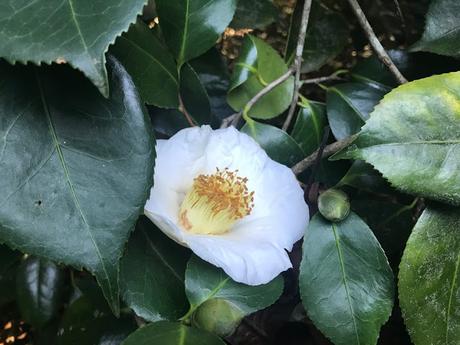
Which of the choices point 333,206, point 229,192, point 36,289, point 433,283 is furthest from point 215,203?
point 36,289

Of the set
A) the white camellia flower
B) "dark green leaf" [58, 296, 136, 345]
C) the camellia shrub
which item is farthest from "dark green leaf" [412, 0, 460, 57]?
"dark green leaf" [58, 296, 136, 345]

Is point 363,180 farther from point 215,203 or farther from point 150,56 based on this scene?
point 150,56

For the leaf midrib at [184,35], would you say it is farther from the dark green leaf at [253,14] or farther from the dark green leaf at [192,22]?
the dark green leaf at [253,14]

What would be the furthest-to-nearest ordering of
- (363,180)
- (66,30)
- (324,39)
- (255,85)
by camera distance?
(324,39) → (255,85) → (363,180) → (66,30)

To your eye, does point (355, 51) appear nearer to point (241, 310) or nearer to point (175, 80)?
point (175, 80)

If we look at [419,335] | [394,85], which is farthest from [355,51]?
[419,335]

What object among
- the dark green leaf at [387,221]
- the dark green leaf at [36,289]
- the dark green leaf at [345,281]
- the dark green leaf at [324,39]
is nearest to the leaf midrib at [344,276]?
the dark green leaf at [345,281]
